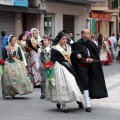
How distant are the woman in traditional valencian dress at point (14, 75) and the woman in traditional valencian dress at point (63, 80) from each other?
1823 millimetres

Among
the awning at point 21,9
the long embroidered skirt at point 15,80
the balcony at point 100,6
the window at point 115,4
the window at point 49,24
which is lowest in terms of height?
the long embroidered skirt at point 15,80

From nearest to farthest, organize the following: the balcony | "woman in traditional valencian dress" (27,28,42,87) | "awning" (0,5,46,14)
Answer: "woman in traditional valencian dress" (27,28,42,87) < "awning" (0,5,46,14) < the balcony

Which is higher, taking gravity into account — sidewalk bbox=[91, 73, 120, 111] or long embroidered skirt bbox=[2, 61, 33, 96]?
long embroidered skirt bbox=[2, 61, 33, 96]

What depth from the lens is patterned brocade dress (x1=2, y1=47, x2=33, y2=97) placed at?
9984 millimetres

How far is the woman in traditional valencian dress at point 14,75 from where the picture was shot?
999 centimetres

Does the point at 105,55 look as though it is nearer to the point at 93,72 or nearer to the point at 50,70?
the point at 93,72

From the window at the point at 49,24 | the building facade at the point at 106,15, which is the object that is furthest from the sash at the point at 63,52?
the building facade at the point at 106,15

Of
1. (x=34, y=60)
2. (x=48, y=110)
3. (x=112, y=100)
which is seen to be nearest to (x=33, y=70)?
(x=34, y=60)

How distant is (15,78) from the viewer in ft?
32.8

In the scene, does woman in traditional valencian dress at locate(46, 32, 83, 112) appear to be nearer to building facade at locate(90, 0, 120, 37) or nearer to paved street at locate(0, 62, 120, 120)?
paved street at locate(0, 62, 120, 120)

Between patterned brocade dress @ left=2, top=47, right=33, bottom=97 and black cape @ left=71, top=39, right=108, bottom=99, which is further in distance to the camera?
patterned brocade dress @ left=2, top=47, right=33, bottom=97

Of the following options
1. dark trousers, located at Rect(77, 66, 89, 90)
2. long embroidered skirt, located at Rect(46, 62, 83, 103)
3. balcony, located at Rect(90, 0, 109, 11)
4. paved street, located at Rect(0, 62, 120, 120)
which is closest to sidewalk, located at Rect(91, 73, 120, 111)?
paved street, located at Rect(0, 62, 120, 120)

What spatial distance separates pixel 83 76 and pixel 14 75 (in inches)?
95.5

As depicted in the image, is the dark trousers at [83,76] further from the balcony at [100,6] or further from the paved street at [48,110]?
the balcony at [100,6]
